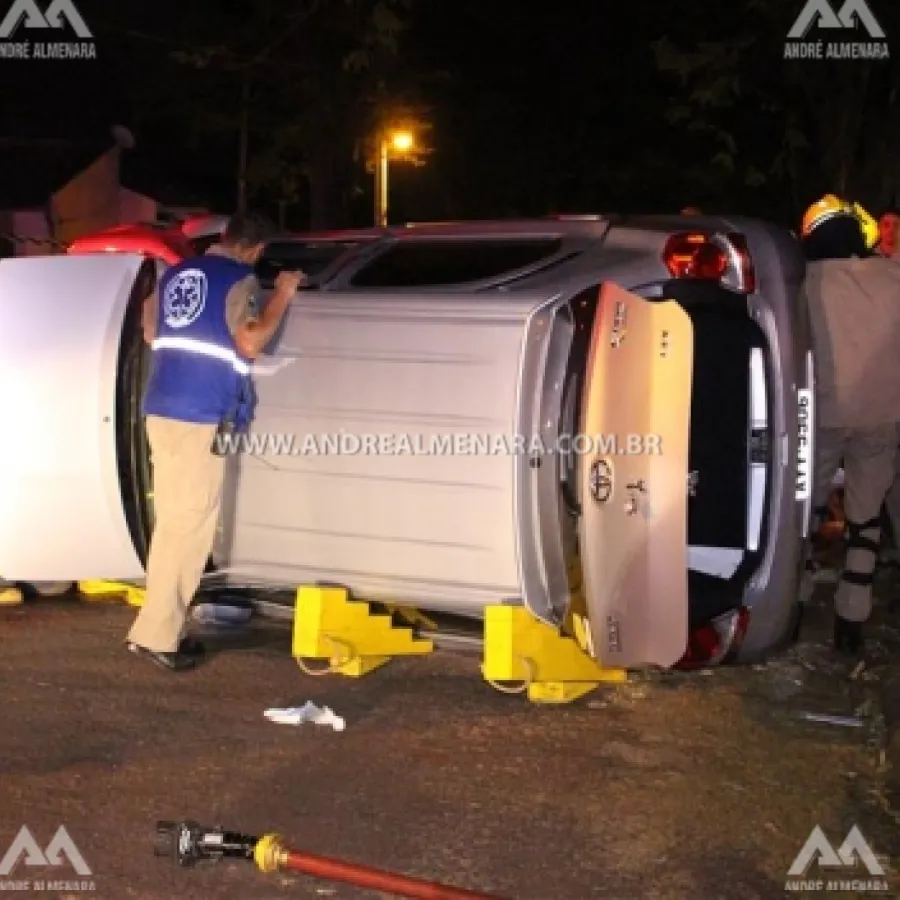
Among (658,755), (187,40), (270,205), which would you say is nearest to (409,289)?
(658,755)

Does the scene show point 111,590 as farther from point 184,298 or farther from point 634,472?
point 634,472

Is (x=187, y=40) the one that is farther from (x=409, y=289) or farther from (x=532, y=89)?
(x=409, y=289)

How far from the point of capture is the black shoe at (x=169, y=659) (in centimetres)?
567

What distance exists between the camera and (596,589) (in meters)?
4.41

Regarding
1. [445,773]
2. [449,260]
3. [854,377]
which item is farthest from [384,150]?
[445,773]

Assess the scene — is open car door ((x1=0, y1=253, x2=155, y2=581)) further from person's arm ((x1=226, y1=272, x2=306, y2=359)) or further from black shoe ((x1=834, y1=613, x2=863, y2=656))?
black shoe ((x1=834, y1=613, x2=863, y2=656))

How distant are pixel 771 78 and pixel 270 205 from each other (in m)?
21.6

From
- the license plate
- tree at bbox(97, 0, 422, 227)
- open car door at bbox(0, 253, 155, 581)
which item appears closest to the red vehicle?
open car door at bbox(0, 253, 155, 581)

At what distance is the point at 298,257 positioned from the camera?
5.85 meters

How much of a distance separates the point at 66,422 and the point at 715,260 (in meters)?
2.55

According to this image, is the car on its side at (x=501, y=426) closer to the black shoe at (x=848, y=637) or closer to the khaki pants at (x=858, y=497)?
the khaki pants at (x=858, y=497)

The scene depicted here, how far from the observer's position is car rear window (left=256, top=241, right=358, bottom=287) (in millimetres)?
5641

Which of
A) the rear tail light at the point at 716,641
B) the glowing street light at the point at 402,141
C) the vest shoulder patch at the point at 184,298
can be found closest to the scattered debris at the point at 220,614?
the vest shoulder patch at the point at 184,298

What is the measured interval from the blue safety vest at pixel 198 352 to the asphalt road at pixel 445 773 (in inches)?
44.2
